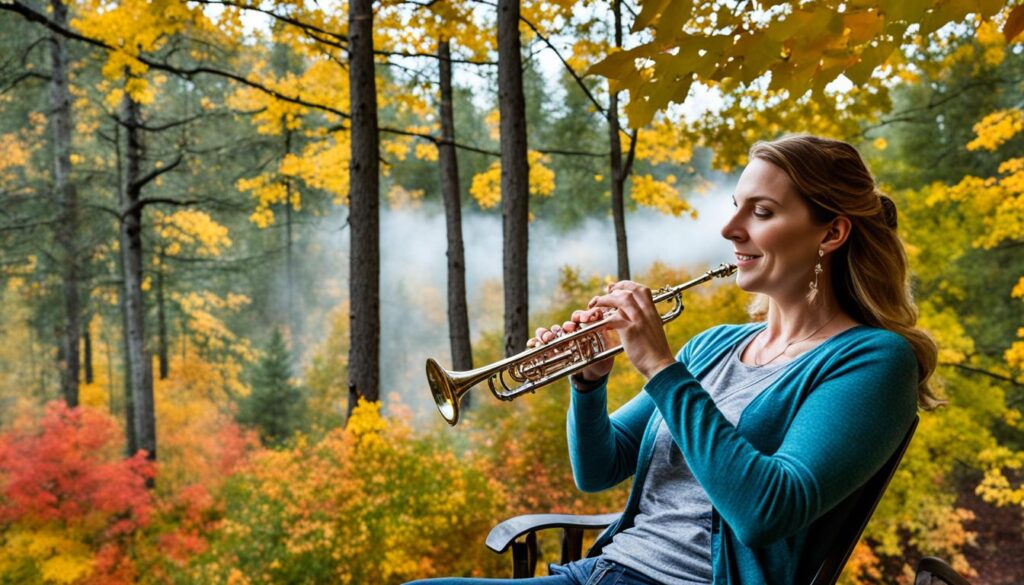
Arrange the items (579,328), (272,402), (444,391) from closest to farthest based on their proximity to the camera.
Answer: (579,328) < (444,391) < (272,402)

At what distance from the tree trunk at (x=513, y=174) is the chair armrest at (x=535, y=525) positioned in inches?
90.9

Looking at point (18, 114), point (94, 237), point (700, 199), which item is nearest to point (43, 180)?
point (18, 114)

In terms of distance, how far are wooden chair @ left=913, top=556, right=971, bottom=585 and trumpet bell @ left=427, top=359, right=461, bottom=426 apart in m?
0.94

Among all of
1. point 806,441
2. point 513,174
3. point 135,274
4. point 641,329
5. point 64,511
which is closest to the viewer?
point 806,441

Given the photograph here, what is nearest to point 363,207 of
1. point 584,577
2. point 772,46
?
point 584,577

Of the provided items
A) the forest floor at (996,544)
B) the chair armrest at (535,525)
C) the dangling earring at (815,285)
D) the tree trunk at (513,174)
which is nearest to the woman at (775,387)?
the dangling earring at (815,285)

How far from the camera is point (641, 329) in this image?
130 centimetres

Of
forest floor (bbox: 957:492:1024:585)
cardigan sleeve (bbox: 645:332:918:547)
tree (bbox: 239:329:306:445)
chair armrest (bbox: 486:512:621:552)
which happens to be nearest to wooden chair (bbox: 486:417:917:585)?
cardigan sleeve (bbox: 645:332:918:547)

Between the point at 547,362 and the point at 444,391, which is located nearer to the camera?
the point at 547,362

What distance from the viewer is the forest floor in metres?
9.56

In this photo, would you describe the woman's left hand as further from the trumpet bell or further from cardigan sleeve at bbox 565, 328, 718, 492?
the trumpet bell

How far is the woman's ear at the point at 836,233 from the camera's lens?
1.36m

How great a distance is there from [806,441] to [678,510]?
Answer: 14.1 inches

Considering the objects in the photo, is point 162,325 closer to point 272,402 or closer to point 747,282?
point 272,402
